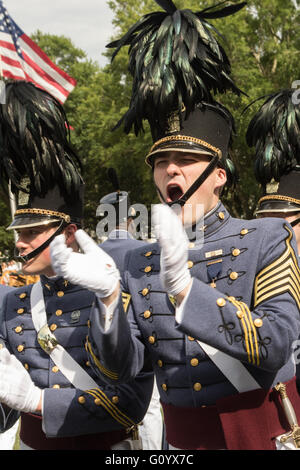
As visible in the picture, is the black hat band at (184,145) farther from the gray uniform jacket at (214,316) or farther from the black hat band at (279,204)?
the black hat band at (279,204)

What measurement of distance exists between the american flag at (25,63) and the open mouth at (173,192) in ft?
40.0

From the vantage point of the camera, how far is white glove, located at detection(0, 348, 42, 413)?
114 inches

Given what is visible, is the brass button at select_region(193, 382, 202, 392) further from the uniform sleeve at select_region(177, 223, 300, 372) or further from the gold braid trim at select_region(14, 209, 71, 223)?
the gold braid trim at select_region(14, 209, 71, 223)

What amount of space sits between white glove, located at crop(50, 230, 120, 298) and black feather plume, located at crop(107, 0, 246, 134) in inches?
38.1

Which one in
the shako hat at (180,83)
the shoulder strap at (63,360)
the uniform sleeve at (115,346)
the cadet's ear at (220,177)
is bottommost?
the shoulder strap at (63,360)

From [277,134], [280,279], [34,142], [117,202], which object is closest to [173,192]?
[280,279]

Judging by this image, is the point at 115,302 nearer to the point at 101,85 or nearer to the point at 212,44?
the point at 212,44

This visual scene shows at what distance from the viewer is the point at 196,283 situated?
2.30 meters

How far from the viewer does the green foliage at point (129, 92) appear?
1920 centimetres

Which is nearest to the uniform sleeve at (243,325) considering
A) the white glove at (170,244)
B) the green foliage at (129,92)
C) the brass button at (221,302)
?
the brass button at (221,302)

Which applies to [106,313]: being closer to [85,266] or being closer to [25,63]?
[85,266]

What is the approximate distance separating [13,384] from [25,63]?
12.8 meters

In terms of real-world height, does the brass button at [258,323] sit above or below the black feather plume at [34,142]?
below
